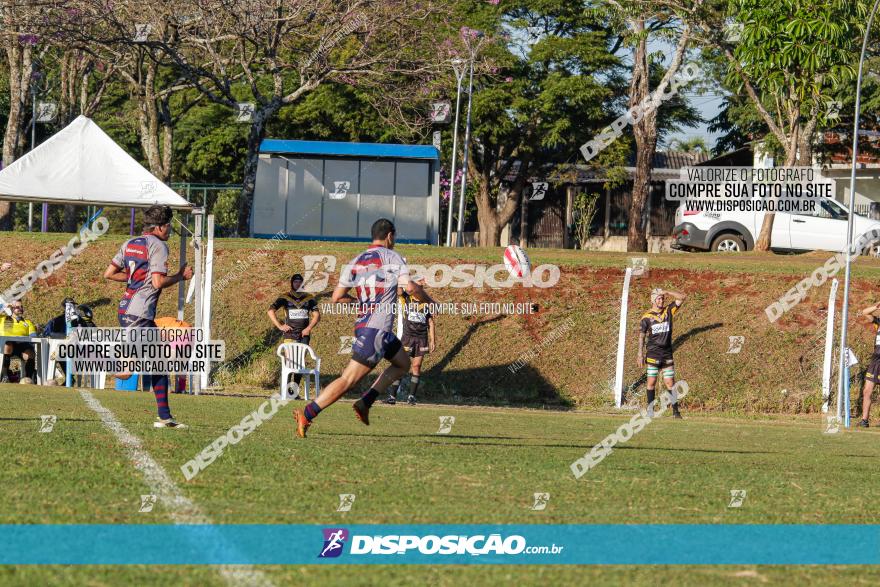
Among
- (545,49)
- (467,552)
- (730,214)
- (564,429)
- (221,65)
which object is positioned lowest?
(564,429)

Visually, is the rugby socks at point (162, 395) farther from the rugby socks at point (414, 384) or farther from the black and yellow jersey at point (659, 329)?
the black and yellow jersey at point (659, 329)

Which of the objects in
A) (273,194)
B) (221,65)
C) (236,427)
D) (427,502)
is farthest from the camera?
(273,194)

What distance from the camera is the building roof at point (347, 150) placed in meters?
36.2

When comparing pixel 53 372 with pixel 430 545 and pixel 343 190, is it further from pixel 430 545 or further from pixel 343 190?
pixel 343 190

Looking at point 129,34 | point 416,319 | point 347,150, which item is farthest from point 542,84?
point 416,319

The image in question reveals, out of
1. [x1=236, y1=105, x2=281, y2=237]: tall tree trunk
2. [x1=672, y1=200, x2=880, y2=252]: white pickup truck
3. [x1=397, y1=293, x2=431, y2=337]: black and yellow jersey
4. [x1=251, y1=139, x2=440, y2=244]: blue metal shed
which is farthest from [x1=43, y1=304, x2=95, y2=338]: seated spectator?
[x1=672, y1=200, x2=880, y2=252]: white pickup truck

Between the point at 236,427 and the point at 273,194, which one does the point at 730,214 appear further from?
the point at 236,427

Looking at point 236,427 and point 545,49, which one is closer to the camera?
point 236,427

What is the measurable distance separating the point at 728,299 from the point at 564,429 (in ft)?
37.4

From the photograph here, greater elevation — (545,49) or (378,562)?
(545,49)

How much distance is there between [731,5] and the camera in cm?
2592

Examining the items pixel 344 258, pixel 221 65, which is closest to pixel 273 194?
pixel 221 65

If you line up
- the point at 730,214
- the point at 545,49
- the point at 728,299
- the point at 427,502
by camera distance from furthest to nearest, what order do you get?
the point at 545,49
the point at 730,214
the point at 728,299
the point at 427,502

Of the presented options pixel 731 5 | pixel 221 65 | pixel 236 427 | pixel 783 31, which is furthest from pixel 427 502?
pixel 221 65
